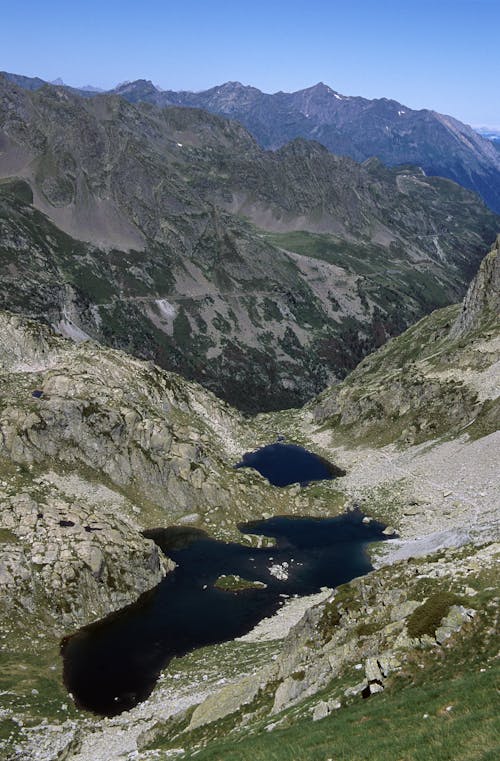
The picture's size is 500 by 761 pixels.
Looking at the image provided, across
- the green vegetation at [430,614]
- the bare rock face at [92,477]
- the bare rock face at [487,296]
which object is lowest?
the bare rock face at [92,477]

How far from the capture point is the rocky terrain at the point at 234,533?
40750mm

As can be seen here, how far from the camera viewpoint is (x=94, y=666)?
252ft

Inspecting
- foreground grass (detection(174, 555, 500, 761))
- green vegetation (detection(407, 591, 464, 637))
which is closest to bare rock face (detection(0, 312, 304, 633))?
foreground grass (detection(174, 555, 500, 761))

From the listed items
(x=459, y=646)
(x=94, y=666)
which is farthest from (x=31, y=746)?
(x=459, y=646)

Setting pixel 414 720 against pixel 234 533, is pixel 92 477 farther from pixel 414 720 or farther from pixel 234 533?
pixel 414 720

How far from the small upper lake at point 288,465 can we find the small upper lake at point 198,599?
27.0 metres

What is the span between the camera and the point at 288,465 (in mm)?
170875

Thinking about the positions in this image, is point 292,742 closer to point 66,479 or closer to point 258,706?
point 258,706

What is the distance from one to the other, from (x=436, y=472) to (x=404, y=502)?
38.8ft

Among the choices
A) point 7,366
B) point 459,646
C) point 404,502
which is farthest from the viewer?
point 7,366

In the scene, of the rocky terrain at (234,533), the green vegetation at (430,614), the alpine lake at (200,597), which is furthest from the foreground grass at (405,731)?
the alpine lake at (200,597)

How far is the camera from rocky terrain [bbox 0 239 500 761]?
40.8 metres

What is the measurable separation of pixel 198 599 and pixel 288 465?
78.0 metres

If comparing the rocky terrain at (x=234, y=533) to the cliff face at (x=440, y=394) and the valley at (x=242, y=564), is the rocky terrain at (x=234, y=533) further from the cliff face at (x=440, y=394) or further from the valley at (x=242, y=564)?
the cliff face at (x=440, y=394)
